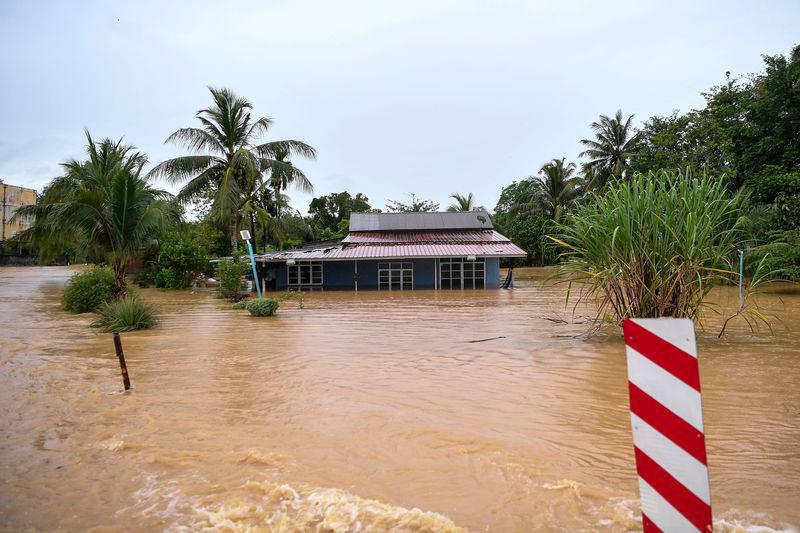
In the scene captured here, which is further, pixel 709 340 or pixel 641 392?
pixel 709 340

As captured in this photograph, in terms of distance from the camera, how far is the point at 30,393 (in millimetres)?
6539

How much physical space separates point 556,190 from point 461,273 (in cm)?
1680

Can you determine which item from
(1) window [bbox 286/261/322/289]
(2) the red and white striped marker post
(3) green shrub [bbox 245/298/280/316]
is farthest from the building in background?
(2) the red and white striped marker post

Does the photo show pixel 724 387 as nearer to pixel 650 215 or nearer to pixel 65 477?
pixel 650 215

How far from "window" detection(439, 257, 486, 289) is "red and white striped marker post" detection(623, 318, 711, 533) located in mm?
25347

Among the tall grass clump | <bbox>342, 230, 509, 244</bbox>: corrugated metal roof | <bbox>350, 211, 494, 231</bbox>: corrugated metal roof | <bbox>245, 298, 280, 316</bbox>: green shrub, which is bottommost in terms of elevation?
<bbox>245, 298, 280, 316</bbox>: green shrub

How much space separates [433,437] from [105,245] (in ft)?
40.5

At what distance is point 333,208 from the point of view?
4788 cm

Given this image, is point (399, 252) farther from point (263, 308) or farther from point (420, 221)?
point (263, 308)

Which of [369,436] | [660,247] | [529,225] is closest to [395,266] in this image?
[529,225]

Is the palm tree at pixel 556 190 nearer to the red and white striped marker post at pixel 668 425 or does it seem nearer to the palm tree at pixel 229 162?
the palm tree at pixel 229 162

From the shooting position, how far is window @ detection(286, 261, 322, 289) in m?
28.1

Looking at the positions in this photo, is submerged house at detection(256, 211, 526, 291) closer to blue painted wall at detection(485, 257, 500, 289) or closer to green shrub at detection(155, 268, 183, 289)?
blue painted wall at detection(485, 257, 500, 289)

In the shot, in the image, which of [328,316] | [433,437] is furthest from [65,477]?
[328,316]
